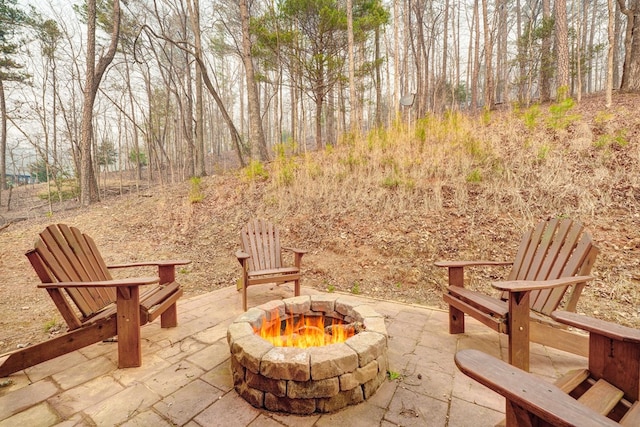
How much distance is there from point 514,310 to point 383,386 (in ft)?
3.16

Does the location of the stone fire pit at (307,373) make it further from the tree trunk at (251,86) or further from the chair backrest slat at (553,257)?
the tree trunk at (251,86)

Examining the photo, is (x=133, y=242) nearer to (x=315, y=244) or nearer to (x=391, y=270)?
(x=315, y=244)

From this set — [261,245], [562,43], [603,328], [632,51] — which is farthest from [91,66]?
[632,51]

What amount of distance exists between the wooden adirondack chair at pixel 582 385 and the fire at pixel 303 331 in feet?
3.95

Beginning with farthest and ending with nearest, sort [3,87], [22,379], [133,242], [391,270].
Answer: [3,87]
[133,242]
[391,270]
[22,379]

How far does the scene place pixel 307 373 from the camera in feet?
4.86

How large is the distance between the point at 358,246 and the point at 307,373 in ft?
9.56

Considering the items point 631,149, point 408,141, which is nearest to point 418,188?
point 408,141

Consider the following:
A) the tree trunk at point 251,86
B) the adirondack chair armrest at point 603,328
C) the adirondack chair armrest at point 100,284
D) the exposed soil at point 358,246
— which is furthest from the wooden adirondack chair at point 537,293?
the tree trunk at point 251,86

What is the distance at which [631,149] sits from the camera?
4379 mm

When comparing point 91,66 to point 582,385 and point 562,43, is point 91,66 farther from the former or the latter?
point 562,43

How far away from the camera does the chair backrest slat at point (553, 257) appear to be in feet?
6.47

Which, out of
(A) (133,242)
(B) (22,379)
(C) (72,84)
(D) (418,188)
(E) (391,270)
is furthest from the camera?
(C) (72,84)

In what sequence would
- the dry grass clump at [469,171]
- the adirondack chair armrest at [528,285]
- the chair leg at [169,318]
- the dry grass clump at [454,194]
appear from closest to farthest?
the adirondack chair armrest at [528,285]
the chair leg at [169,318]
the dry grass clump at [454,194]
the dry grass clump at [469,171]
